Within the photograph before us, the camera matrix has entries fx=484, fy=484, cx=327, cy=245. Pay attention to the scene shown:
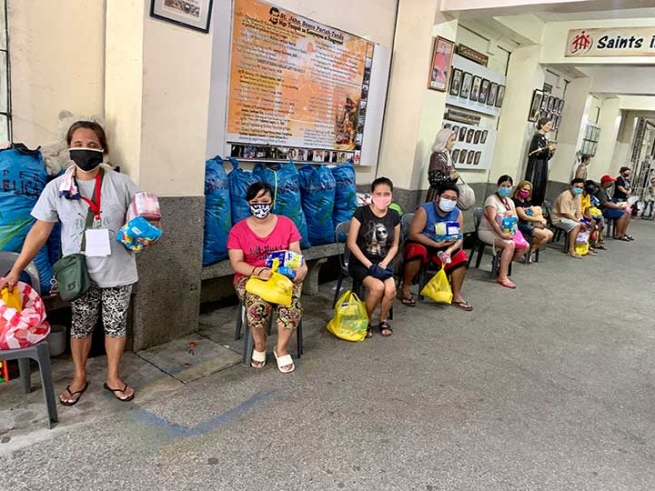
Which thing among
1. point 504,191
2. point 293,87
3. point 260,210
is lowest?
point 260,210

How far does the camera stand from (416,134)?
4.71 meters

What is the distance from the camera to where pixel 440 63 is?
471 cm

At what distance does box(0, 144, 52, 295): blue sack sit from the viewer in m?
2.22

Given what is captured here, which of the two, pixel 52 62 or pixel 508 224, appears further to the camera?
pixel 508 224

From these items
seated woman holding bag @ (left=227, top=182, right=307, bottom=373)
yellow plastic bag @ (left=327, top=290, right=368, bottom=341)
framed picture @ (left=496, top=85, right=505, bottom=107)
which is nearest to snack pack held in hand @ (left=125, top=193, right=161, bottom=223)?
seated woman holding bag @ (left=227, top=182, right=307, bottom=373)

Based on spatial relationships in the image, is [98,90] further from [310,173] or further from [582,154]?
[582,154]

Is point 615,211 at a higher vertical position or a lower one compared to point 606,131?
lower

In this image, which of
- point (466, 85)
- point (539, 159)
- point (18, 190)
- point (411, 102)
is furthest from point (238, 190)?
point (539, 159)

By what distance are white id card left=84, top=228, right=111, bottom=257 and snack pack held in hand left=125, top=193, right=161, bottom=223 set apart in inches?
4.8

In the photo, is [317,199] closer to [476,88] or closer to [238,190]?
[238,190]

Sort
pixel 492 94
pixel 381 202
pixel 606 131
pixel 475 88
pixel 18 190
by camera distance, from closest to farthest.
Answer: pixel 18 190
pixel 381 202
pixel 475 88
pixel 492 94
pixel 606 131

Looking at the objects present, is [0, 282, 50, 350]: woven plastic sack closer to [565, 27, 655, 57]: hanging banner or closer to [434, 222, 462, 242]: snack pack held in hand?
[434, 222, 462, 242]: snack pack held in hand

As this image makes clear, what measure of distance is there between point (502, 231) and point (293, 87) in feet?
8.71

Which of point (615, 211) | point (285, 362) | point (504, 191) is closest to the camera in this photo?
point (285, 362)
